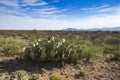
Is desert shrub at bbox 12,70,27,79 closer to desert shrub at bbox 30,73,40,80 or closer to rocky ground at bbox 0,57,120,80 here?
rocky ground at bbox 0,57,120,80

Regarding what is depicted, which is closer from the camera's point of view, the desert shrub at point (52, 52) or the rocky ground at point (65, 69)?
the rocky ground at point (65, 69)

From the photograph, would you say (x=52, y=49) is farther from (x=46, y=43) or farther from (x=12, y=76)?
(x=12, y=76)

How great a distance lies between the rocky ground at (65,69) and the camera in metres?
6.64

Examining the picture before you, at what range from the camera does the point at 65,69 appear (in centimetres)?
734

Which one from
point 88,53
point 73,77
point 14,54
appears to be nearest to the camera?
point 73,77

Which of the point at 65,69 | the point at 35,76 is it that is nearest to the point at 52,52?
the point at 65,69

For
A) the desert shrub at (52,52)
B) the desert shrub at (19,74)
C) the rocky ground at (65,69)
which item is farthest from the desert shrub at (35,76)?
the desert shrub at (52,52)

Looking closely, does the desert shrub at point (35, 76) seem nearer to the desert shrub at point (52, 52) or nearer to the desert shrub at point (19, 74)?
the desert shrub at point (19, 74)

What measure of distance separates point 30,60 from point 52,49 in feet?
3.35

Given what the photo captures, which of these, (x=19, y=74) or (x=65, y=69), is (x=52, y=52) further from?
(x=19, y=74)

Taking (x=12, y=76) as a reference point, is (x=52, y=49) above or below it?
above

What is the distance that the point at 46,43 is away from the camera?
815 centimetres

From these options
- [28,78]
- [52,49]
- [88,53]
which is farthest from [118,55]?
[28,78]

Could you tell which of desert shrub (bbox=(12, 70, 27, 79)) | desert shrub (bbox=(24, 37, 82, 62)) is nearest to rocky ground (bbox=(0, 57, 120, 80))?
desert shrub (bbox=(12, 70, 27, 79))
